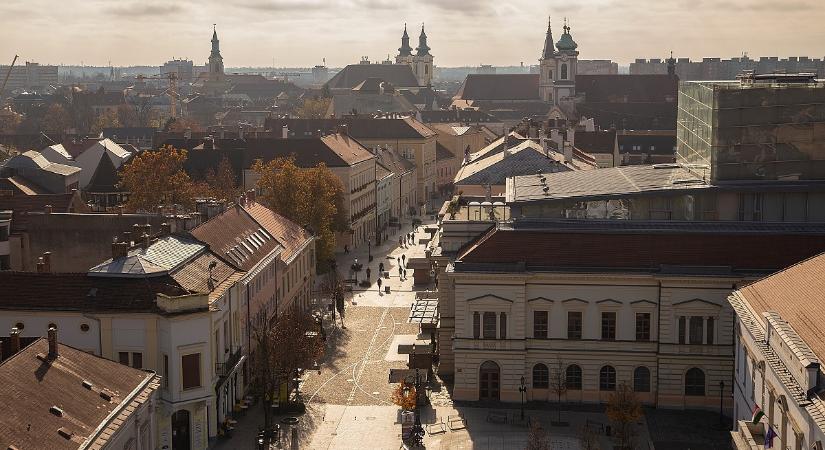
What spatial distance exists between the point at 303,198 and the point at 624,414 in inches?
1649

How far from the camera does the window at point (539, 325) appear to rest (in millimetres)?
59406

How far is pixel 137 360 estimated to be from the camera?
51000 mm

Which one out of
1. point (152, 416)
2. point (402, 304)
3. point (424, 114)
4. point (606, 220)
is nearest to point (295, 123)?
point (424, 114)

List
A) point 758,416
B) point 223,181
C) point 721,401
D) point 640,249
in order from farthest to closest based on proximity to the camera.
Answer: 1. point 223,181
2. point 640,249
3. point 721,401
4. point 758,416

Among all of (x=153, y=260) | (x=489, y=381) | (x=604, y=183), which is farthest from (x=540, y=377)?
(x=153, y=260)

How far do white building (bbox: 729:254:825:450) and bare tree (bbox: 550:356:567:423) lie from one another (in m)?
8.71

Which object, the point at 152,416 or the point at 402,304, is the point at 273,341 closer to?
the point at 152,416

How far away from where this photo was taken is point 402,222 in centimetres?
13375

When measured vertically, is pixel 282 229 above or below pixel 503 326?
above

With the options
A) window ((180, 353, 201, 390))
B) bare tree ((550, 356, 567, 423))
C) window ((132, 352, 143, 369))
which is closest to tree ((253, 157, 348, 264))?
bare tree ((550, 356, 567, 423))

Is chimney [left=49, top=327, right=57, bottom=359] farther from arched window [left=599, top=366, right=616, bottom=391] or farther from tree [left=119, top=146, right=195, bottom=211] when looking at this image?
tree [left=119, top=146, right=195, bottom=211]

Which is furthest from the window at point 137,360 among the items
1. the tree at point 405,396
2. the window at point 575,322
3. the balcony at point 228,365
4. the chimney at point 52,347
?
the window at point 575,322

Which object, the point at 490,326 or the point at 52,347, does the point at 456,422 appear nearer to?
the point at 490,326

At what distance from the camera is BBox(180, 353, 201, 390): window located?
51281 millimetres
